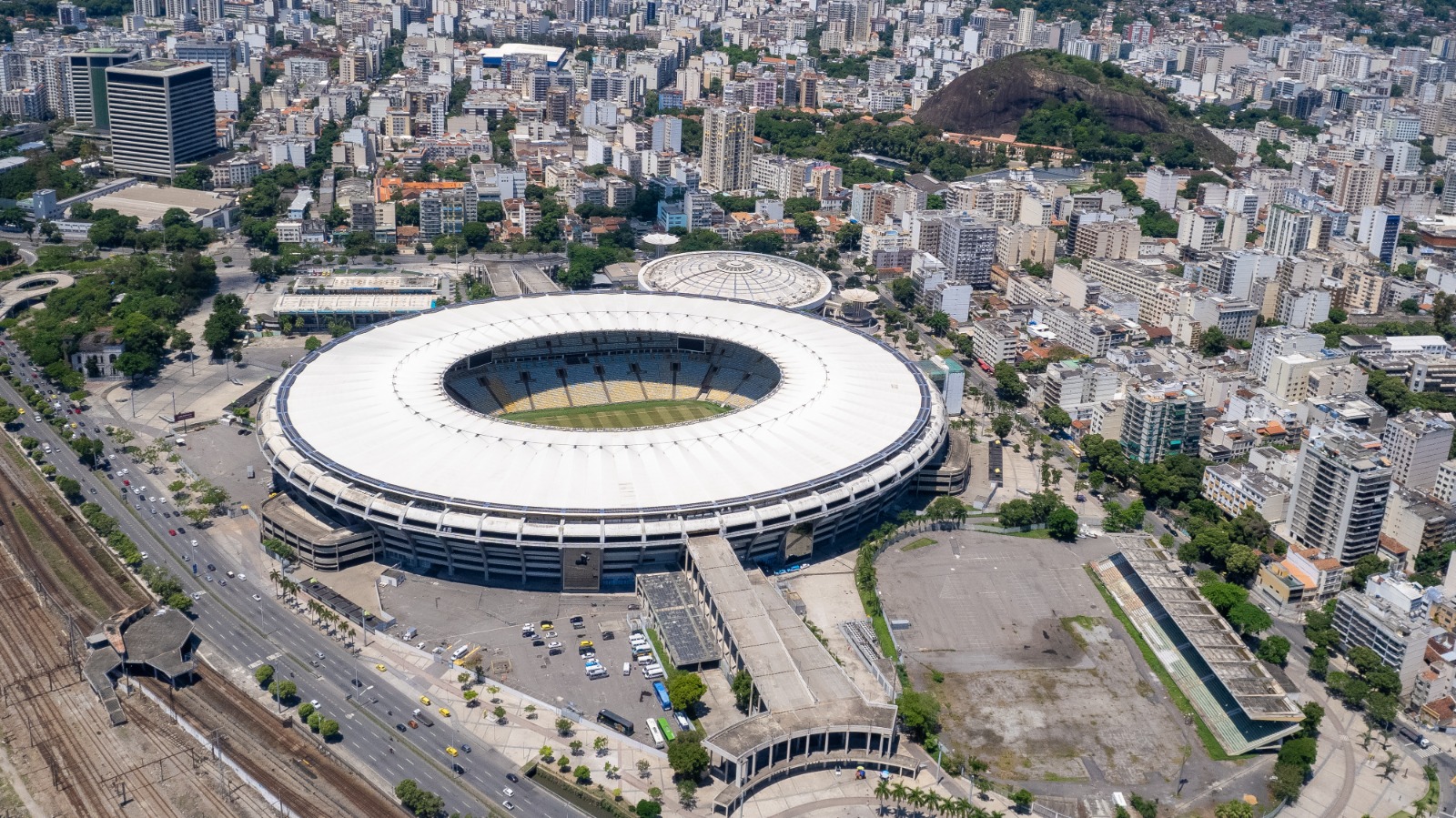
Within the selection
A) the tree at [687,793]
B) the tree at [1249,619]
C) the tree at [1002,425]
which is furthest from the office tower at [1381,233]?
the tree at [687,793]


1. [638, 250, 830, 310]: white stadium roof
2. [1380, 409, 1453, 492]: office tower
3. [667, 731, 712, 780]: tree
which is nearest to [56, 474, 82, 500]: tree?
[667, 731, 712, 780]: tree

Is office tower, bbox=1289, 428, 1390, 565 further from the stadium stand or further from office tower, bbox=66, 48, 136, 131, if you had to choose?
office tower, bbox=66, 48, 136, 131

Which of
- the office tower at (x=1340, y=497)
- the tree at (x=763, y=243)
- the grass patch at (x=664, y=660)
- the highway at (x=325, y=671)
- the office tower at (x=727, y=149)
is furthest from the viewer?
the office tower at (x=727, y=149)

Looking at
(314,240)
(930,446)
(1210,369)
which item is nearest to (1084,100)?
(1210,369)

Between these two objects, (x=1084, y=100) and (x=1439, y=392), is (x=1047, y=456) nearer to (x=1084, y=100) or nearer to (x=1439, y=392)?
(x=1439, y=392)

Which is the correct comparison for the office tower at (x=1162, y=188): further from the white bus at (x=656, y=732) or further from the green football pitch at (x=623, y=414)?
the white bus at (x=656, y=732)
